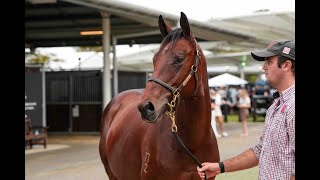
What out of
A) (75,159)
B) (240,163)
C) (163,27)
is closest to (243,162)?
(240,163)

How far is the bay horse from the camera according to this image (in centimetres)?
362

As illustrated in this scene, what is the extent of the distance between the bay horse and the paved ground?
5456 millimetres

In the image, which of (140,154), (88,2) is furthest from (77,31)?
(140,154)

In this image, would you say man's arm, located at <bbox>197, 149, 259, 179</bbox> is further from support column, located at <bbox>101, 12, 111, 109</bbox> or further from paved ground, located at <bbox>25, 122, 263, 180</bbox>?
support column, located at <bbox>101, 12, 111, 109</bbox>

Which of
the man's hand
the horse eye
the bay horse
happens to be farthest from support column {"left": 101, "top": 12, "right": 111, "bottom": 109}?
the man's hand

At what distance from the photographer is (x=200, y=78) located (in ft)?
13.3

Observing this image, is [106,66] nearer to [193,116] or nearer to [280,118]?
[193,116]

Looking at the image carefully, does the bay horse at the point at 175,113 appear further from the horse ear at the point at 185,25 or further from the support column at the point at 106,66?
the support column at the point at 106,66

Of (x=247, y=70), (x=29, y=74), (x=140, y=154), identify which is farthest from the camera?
(x=247, y=70)

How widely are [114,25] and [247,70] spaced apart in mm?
32322

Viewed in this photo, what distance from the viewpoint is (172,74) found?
12.1 ft

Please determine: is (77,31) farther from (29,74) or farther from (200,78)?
(200,78)

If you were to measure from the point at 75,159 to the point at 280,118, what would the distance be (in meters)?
10.8

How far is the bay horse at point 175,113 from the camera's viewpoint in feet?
11.9
